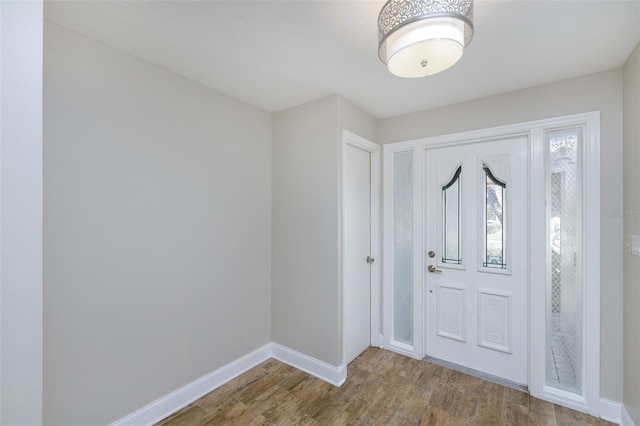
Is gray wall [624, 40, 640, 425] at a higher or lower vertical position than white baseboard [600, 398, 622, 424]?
higher

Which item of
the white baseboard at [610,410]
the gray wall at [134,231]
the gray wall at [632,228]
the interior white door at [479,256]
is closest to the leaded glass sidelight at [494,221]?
the interior white door at [479,256]

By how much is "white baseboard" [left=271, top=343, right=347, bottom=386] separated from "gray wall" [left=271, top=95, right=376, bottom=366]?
49 mm

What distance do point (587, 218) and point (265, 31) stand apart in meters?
2.58

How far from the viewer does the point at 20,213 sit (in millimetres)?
926

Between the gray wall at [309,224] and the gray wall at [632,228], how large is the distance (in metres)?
1.88

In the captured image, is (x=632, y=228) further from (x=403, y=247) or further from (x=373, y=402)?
(x=373, y=402)

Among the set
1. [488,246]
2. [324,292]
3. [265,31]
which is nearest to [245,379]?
[324,292]

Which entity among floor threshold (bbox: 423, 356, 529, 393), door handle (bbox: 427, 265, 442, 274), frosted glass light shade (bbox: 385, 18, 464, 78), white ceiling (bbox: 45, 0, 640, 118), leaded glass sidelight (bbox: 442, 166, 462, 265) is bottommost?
floor threshold (bbox: 423, 356, 529, 393)

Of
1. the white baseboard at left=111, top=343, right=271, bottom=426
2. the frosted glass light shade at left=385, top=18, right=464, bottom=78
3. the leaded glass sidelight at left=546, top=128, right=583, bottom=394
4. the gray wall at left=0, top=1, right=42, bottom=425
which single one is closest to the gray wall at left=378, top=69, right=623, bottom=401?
the leaded glass sidelight at left=546, top=128, right=583, bottom=394

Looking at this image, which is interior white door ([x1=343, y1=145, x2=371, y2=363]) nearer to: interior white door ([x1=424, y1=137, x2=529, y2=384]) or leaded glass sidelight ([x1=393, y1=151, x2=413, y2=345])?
leaded glass sidelight ([x1=393, y1=151, x2=413, y2=345])

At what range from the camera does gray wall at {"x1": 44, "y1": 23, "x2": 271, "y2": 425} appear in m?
1.58

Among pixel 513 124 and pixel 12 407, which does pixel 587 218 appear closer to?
pixel 513 124

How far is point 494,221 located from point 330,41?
205 cm

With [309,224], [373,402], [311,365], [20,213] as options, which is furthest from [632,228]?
[20,213]
